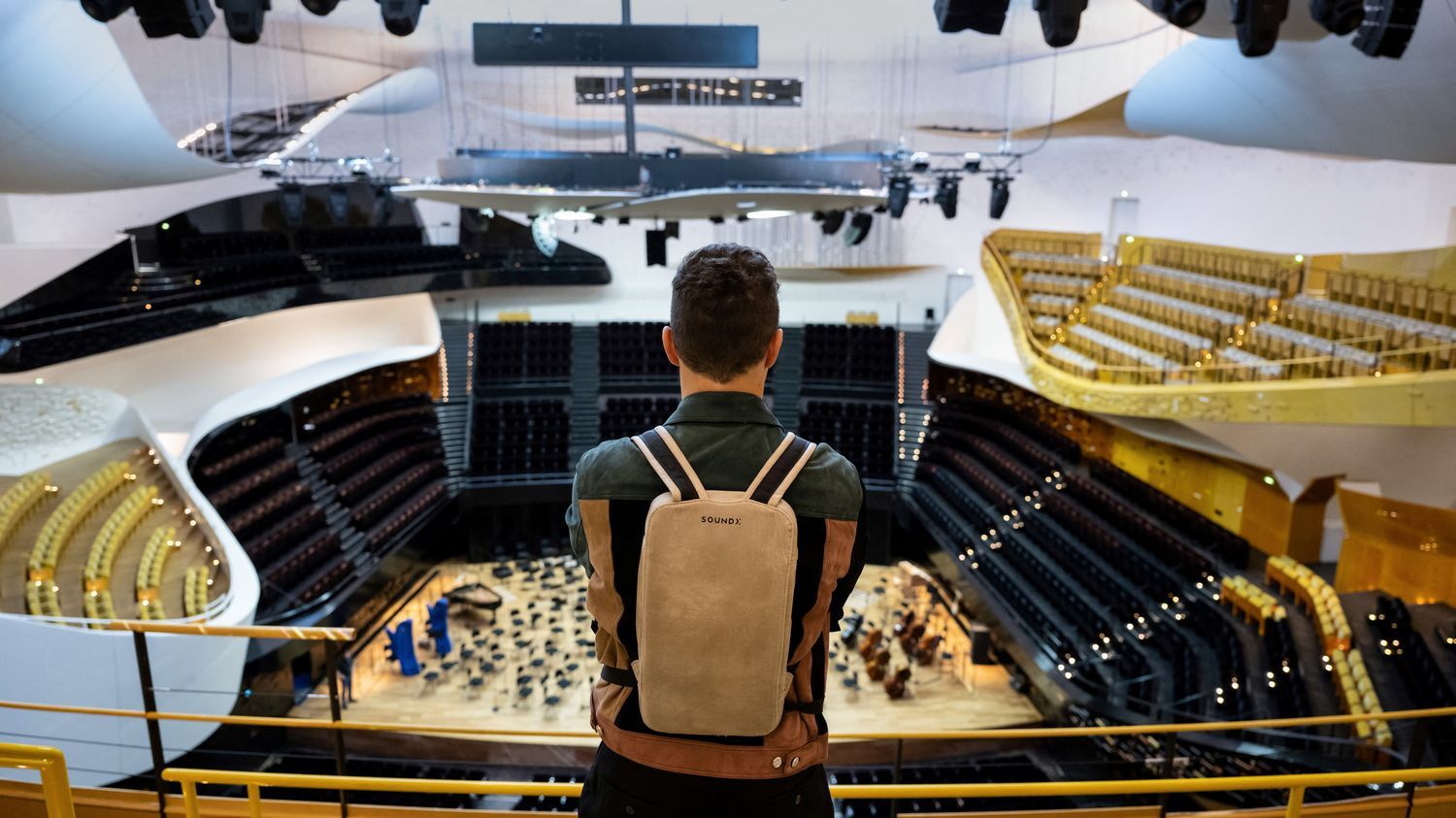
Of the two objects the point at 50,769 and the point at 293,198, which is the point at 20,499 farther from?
the point at 50,769

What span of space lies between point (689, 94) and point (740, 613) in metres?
18.6

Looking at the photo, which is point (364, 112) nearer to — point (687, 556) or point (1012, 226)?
point (1012, 226)

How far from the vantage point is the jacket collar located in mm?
1239

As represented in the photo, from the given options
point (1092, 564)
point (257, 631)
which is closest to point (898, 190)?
point (1092, 564)

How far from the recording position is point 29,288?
13109 millimetres

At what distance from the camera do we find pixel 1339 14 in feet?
13.8

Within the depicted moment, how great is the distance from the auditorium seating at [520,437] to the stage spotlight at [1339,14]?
556 inches

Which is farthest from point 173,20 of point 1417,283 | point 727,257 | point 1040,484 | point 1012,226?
point 1012,226

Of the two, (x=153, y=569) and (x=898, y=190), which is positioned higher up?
(x=898, y=190)

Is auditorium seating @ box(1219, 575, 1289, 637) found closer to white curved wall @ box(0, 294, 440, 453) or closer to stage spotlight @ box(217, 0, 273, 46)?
stage spotlight @ box(217, 0, 273, 46)

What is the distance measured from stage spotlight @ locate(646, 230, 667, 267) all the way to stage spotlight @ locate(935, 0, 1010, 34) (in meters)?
5.66

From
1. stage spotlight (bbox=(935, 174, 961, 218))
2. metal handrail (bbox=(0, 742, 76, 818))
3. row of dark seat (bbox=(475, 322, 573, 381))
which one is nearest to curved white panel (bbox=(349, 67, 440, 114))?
row of dark seat (bbox=(475, 322, 573, 381))

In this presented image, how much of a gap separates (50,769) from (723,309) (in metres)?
1.92

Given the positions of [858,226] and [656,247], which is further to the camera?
[858,226]
